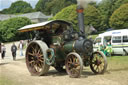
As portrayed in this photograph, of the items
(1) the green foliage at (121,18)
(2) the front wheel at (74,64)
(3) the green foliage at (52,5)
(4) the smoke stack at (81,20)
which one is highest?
(3) the green foliage at (52,5)

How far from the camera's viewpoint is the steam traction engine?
720 centimetres

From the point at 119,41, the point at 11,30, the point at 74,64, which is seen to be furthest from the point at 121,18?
the point at 74,64

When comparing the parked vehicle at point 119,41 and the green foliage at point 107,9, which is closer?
the parked vehicle at point 119,41

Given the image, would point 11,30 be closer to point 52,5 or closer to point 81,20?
point 81,20

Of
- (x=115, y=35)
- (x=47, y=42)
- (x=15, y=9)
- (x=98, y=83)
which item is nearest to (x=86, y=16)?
(x=115, y=35)

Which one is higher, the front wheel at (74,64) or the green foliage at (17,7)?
the green foliage at (17,7)

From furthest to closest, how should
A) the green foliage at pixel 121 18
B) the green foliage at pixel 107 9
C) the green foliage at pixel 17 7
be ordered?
the green foliage at pixel 17 7 < the green foliage at pixel 107 9 < the green foliage at pixel 121 18

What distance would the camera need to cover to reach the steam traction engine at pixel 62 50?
7203 mm

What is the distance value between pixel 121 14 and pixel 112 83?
29.5 meters

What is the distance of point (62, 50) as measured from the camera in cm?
784

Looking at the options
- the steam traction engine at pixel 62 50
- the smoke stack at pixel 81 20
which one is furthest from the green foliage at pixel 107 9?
the smoke stack at pixel 81 20

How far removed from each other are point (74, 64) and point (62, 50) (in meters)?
0.99

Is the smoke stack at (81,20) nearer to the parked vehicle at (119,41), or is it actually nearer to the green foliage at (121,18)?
the parked vehicle at (119,41)

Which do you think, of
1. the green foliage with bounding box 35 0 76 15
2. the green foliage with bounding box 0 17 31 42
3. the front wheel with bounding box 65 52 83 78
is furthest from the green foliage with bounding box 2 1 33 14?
the front wheel with bounding box 65 52 83 78
